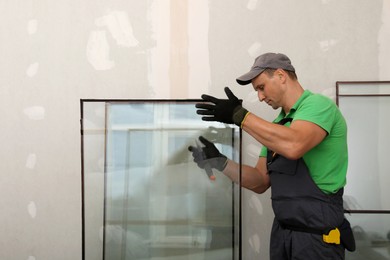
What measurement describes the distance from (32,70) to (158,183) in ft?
2.61

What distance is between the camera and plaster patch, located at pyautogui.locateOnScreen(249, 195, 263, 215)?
196cm

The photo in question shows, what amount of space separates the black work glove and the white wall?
0.87 feet

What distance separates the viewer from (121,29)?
1.96 m

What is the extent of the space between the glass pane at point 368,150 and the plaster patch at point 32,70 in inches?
54.4

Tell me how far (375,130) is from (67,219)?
1.44 metres

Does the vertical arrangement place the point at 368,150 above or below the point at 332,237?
above

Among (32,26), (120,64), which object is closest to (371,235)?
(120,64)

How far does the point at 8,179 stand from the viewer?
1.97 meters

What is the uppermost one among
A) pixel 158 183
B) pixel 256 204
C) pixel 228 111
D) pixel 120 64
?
pixel 120 64

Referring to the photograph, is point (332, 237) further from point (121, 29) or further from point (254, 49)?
point (121, 29)

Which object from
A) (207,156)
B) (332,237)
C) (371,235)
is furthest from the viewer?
(371,235)

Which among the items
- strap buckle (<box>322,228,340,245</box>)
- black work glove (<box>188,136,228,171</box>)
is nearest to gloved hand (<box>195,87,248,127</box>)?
black work glove (<box>188,136,228,171</box>)

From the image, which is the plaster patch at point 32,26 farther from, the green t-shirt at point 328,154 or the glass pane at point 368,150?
the glass pane at point 368,150

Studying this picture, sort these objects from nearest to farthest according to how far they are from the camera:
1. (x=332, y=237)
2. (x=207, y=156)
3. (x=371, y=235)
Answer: (x=332, y=237) → (x=207, y=156) → (x=371, y=235)
